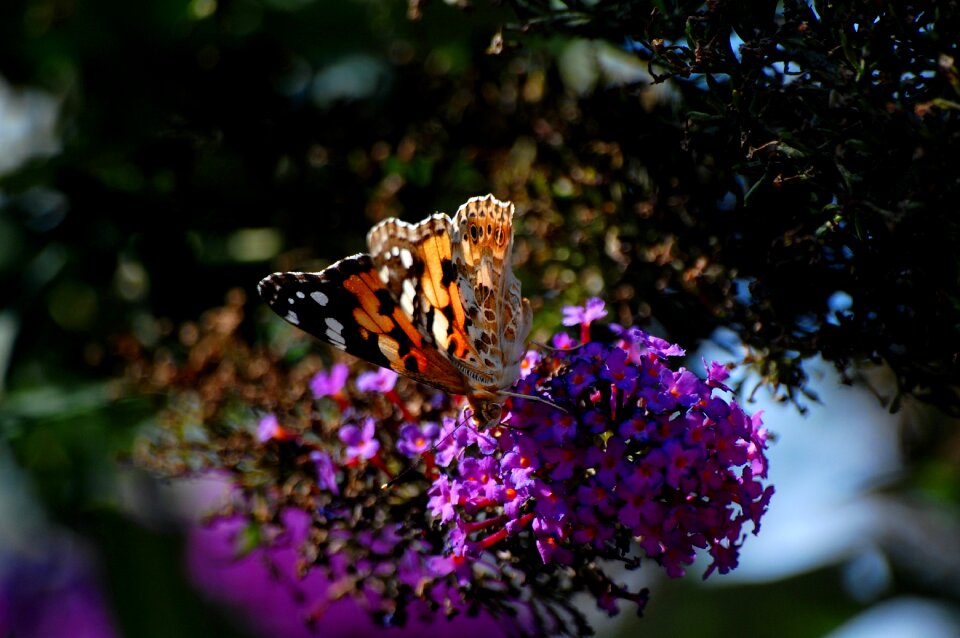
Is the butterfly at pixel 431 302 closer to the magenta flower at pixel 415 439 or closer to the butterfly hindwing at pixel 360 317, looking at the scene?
the butterfly hindwing at pixel 360 317

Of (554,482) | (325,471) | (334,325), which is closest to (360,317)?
(334,325)

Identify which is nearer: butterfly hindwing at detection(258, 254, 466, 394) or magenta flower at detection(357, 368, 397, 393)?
butterfly hindwing at detection(258, 254, 466, 394)

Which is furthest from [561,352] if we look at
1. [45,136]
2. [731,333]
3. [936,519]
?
[936,519]

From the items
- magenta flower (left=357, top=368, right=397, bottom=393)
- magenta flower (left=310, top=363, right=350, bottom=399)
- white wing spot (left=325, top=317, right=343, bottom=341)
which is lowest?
magenta flower (left=357, top=368, right=397, bottom=393)

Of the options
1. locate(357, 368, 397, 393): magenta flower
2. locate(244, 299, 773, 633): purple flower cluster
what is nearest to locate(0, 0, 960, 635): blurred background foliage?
locate(244, 299, 773, 633): purple flower cluster

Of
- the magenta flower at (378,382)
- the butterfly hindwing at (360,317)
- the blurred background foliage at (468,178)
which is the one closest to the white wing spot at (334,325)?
the butterfly hindwing at (360,317)

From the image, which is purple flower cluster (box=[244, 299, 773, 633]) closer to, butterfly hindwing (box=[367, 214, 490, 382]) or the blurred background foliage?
butterfly hindwing (box=[367, 214, 490, 382])

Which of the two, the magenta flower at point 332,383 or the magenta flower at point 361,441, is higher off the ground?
the magenta flower at point 332,383
